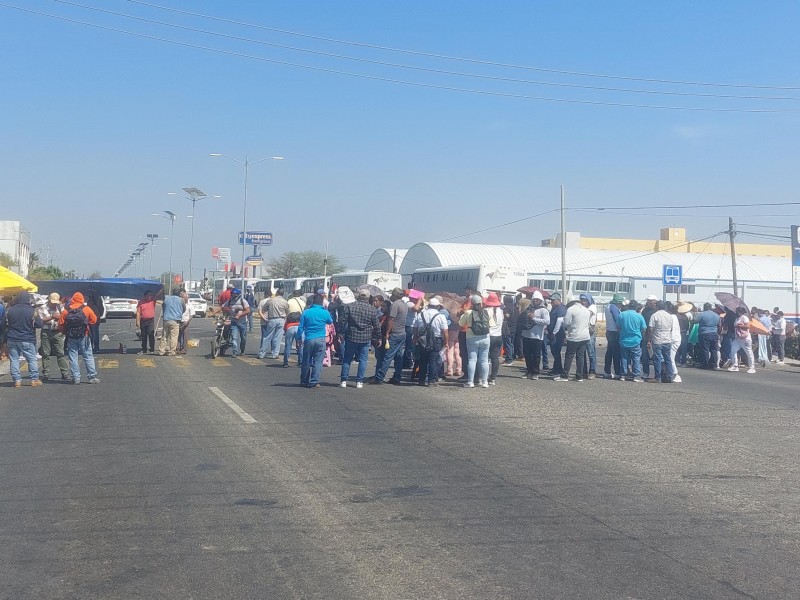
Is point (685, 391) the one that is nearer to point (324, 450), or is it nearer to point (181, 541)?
point (324, 450)

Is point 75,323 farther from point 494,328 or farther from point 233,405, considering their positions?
point 494,328

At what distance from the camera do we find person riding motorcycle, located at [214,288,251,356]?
856 inches

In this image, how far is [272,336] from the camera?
866 inches

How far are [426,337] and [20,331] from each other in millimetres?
7009

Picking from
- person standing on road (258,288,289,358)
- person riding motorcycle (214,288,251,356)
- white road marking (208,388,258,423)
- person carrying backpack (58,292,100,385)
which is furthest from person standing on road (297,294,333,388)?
person riding motorcycle (214,288,251,356)

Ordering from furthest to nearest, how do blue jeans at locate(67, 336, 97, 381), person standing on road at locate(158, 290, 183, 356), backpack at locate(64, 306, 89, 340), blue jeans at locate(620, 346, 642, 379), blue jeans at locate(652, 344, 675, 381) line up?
1. person standing on road at locate(158, 290, 183, 356)
2. blue jeans at locate(620, 346, 642, 379)
3. blue jeans at locate(652, 344, 675, 381)
4. blue jeans at locate(67, 336, 97, 381)
5. backpack at locate(64, 306, 89, 340)

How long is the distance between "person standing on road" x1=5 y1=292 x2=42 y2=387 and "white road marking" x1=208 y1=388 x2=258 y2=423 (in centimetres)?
328

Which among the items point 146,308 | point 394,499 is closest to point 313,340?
point 394,499

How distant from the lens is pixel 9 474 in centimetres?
834

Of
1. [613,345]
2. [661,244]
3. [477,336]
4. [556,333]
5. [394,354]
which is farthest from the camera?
[661,244]

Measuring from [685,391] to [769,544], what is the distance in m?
10.3

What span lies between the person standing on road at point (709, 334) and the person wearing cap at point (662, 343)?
4.84 m

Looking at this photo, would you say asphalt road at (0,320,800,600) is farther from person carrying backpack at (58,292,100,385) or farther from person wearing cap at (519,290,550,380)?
person wearing cap at (519,290,550,380)

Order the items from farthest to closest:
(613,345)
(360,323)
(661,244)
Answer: (661,244)
(613,345)
(360,323)
